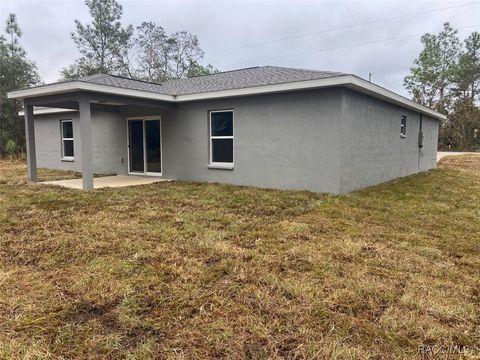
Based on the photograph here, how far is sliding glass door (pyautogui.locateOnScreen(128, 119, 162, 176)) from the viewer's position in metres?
10.9

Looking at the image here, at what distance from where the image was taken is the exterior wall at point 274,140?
7699mm

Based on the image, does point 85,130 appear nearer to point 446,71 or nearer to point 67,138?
point 67,138

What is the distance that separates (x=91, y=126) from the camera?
35.2ft

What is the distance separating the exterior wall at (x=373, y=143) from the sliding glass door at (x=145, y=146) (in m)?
5.82

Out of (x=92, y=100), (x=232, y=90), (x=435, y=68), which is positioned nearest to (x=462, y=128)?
(x=435, y=68)

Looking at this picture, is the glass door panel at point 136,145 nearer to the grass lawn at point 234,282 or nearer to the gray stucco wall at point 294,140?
the gray stucco wall at point 294,140

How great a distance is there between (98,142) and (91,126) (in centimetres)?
191

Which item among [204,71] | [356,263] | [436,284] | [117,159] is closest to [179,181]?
[117,159]

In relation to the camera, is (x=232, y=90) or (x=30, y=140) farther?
(x=30, y=140)

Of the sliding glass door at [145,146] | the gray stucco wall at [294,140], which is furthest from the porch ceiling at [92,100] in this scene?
the sliding glass door at [145,146]

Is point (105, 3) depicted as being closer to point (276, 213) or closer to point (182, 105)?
point (182, 105)

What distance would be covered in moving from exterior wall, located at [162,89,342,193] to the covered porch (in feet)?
4.08

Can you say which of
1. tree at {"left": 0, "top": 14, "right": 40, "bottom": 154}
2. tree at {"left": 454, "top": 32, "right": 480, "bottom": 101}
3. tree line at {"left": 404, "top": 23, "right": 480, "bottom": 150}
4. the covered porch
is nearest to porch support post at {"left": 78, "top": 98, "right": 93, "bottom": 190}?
the covered porch

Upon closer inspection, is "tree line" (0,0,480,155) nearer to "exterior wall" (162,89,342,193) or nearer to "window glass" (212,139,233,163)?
"exterior wall" (162,89,342,193)
